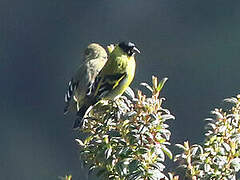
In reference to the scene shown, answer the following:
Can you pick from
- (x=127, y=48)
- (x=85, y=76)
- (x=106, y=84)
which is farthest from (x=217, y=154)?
(x=85, y=76)

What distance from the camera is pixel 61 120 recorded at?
12.3 meters

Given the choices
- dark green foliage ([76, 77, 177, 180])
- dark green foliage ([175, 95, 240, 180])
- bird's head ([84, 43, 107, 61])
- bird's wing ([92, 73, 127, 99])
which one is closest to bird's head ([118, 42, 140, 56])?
bird's wing ([92, 73, 127, 99])

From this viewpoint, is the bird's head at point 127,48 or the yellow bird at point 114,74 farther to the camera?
the bird's head at point 127,48

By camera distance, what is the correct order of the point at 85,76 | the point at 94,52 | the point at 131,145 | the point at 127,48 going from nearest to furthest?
the point at 131,145 → the point at 127,48 → the point at 85,76 → the point at 94,52

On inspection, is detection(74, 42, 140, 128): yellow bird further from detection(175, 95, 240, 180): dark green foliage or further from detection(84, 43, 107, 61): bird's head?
detection(175, 95, 240, 180): dark green foliage

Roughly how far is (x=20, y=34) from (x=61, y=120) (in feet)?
6.51

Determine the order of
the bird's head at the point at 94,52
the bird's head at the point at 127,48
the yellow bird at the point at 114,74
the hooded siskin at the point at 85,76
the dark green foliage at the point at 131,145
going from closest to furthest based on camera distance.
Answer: the dark green foliage at the point at 131,145, the yellow bird at the point at 114,74, the bird's head at the point at 127,48, the hooded siskin at the point at 85,76, the bird's head at the point at 94,52

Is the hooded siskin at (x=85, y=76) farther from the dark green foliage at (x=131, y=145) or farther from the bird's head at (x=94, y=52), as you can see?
the dark green foliage at (x=131, y=145)

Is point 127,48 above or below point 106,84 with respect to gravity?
above

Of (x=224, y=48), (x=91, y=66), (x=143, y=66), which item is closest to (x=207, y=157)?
(x=91, y=66)

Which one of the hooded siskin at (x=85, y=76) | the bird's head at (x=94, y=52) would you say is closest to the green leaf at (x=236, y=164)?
the hooded siskin at (x=85, y=76)

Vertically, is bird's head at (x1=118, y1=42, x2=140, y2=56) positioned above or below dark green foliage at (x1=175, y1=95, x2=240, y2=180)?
above

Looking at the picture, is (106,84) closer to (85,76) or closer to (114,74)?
(114,74)

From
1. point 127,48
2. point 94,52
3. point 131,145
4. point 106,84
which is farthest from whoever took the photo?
point 94,52
